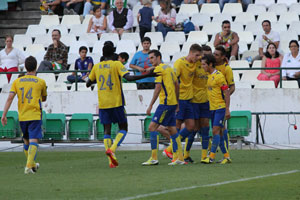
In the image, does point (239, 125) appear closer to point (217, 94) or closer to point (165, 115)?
point (217, 94)

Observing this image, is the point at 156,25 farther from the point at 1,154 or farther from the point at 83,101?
the point at 1,154

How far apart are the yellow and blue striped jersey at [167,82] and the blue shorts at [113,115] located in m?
0.75

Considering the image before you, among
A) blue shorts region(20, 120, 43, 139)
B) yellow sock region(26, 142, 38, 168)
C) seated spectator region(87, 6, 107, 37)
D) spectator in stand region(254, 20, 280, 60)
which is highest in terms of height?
seated spectator region(87, 6, 107, 37)

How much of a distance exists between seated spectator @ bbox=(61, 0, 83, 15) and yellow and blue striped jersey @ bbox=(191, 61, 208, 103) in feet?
42.0

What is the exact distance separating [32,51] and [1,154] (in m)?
6.19

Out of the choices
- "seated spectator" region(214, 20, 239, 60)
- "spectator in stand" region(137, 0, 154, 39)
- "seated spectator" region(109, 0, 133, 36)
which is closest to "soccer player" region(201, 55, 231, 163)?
"seated spectator" region(214, 20, 239, 60)

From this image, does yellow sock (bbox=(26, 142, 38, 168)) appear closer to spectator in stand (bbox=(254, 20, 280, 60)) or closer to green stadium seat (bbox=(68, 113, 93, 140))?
green stadium seat (bbox=(68, 113, 93, 140))

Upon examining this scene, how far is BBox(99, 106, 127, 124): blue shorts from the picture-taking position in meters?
13.0

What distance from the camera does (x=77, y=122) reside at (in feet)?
63.9

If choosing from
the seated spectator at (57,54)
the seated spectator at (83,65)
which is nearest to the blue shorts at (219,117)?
the seated spectator at (83,65)

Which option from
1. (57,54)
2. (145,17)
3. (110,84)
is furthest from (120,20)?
(110,84)

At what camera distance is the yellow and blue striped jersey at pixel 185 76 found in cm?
1343

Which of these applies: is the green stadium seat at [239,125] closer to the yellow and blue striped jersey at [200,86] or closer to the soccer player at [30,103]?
the yellow and blue striped jersey at [200,86]

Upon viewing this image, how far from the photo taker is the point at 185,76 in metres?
13.4
